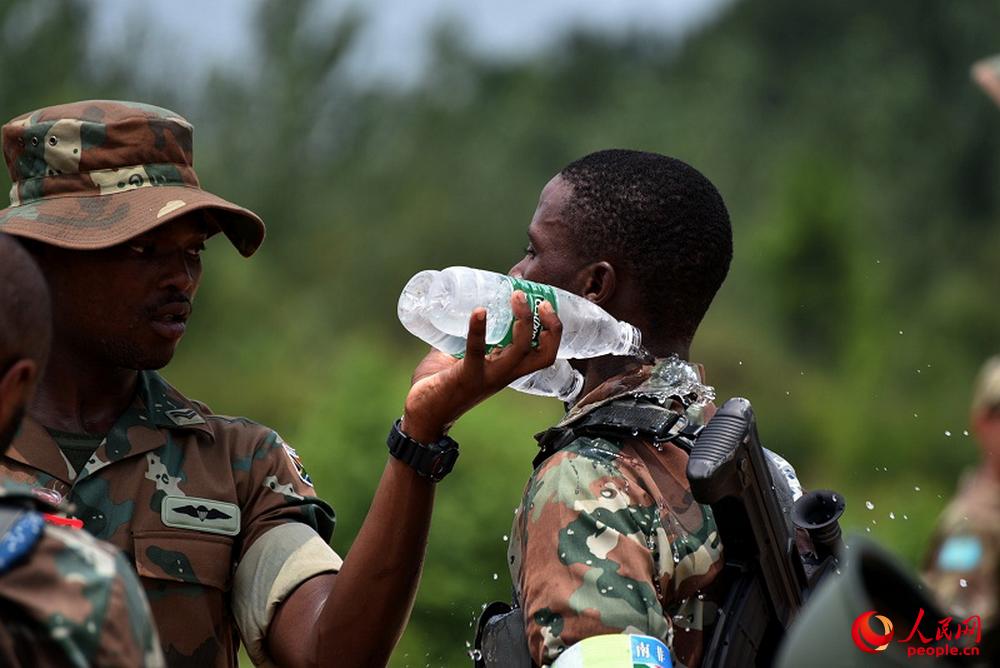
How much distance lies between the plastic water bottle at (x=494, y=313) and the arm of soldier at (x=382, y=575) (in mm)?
144

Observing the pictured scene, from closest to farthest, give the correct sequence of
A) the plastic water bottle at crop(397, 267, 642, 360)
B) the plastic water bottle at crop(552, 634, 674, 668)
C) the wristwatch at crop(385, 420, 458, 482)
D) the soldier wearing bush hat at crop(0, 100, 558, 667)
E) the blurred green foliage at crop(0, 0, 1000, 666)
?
the plastic water bottle at crop(552, 634, 674, 668), the plastic water bottle at crop(397, 267, 642, 360), the wristwatch at crop(385, 420, 458, 482), the soldier wearing bush hat at crop(0, 100, 558, 667), the blurred green foliage at crop(0, 0, 1000, 666)

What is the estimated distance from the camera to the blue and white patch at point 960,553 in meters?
2.51

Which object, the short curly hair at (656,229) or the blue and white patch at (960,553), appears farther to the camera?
the short curly hair at (656,229)

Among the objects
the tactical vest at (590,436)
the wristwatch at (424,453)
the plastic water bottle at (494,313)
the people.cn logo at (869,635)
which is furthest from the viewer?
the wristwatch at (424,453)

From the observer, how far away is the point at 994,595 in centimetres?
250

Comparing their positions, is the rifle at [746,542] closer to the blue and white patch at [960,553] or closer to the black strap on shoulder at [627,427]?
the black strap on shoulder at [627,427]

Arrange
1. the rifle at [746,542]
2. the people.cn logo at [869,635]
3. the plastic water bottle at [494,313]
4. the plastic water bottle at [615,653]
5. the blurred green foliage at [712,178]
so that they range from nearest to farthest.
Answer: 1. the people.cn logo at [869,635]
2. the plastic water bottle at [615,653]
3. the rifle at [746,542]
4. the plastic water bottle at [494,313]
5. the blurred green foliage at [712,178]

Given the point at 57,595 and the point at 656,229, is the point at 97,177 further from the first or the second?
the point at 57,595

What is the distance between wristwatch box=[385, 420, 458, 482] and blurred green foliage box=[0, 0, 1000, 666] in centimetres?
1557

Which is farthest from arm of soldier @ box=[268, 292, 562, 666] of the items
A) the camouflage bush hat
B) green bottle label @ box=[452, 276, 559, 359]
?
the camouflage bush hat

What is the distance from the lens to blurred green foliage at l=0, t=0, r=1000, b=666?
29.1 m

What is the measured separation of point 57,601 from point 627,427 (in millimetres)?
1427

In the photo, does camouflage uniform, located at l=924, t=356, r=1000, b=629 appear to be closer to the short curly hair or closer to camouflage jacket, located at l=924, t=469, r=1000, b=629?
camouflage jacket, located at l=924, t=469, r=1000, b=629

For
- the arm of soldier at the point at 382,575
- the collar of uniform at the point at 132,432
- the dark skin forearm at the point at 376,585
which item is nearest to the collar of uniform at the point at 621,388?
the arm of soldier at the point at 382,575
